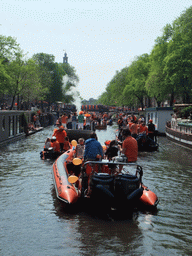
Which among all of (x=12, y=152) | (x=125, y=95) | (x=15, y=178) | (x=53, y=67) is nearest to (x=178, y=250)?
(x=15, y=178)

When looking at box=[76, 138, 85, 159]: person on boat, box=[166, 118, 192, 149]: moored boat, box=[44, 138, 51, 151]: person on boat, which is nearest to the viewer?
box=[76, 138, 85, 159]: person on boat

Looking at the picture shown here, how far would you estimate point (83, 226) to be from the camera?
788cm

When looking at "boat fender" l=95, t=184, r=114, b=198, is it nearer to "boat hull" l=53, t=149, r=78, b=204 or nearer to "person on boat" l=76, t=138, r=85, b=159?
"boat hull" l=53, t=149, r=78, b=204

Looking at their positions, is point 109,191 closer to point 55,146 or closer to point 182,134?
point 55,146

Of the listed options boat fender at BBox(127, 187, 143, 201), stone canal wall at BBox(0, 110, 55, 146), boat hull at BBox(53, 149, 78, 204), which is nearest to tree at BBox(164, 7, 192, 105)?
stone canal wall at BBox(0, 110, 55, 146)

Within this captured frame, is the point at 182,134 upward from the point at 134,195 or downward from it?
upward

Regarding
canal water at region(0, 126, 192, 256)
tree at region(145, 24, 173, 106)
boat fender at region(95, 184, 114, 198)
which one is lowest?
canal water at region(0, 126, 192, 256)

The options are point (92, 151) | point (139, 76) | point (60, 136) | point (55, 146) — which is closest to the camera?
point (92, 151)

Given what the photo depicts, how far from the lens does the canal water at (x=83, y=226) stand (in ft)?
21.9

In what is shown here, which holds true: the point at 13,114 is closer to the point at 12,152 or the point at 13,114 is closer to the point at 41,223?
the point at 12,152

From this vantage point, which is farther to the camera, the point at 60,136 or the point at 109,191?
the point at 60,136

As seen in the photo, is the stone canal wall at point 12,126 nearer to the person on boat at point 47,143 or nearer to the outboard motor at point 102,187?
the person on boat at point 47,143

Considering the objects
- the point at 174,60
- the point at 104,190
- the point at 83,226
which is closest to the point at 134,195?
the point at 104,190

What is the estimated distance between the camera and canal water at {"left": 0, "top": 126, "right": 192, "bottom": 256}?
6.68 meters
